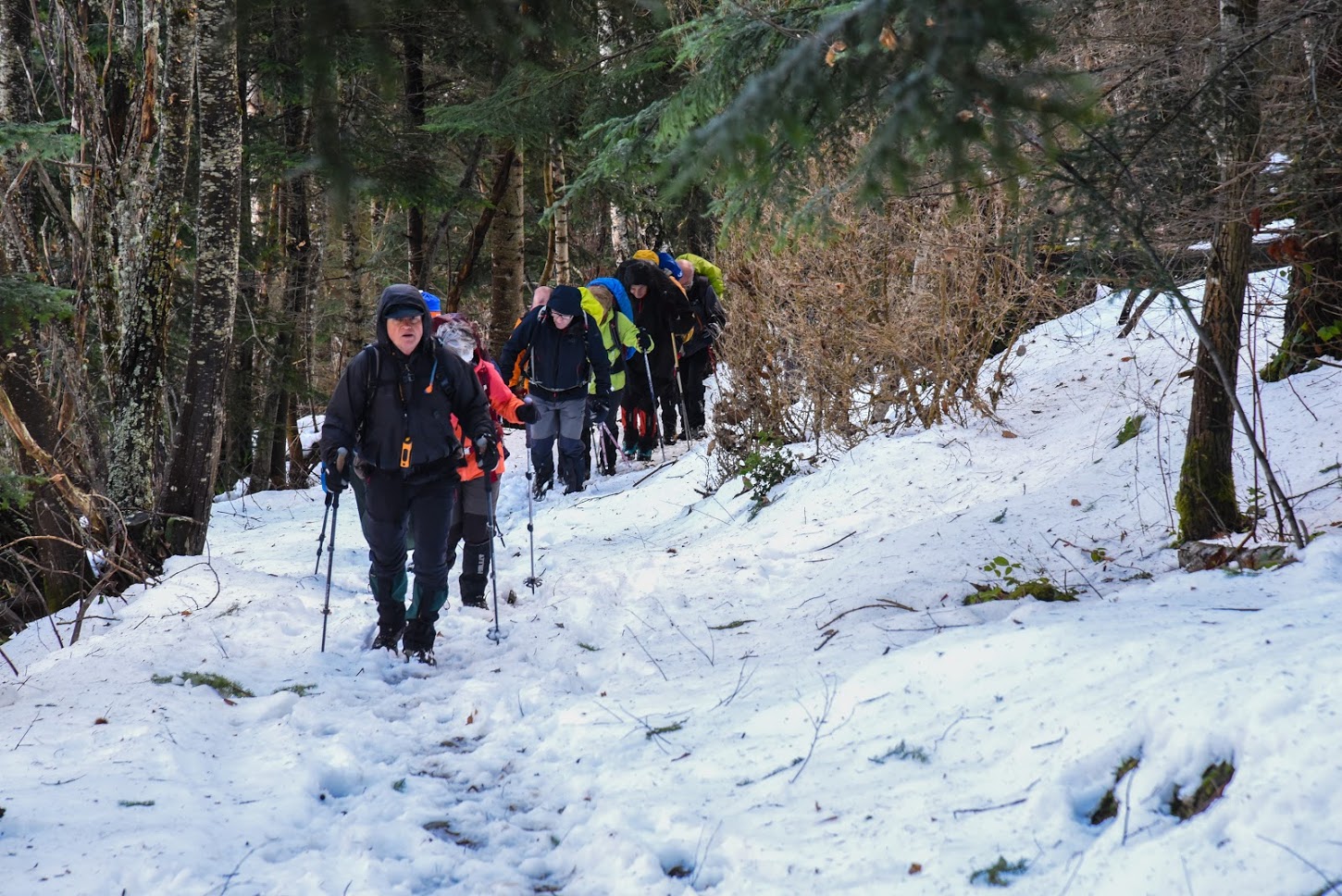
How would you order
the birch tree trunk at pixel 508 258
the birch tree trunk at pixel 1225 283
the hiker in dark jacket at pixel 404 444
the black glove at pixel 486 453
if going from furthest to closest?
the birch tree trunk at pixel 508 258 < the black glove at pixel 486 453 < the hiker in dark jacket at pixel 404 444 < the birch tree trunk at pixel 1225 283

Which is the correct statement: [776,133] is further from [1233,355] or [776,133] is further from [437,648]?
[437,648]

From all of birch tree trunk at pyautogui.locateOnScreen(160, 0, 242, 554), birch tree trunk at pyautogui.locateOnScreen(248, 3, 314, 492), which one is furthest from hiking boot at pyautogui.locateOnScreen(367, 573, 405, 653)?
birch tree trunk at pyautogui.locateOnScreen(248, 3, 314, 492)

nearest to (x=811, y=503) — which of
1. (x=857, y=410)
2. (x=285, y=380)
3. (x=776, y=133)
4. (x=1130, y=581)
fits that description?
(x=857, y=410)

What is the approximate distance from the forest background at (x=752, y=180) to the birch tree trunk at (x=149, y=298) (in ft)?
0.07

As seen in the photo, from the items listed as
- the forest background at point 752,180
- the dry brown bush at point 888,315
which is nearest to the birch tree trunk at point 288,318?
the forest background at point 752,180

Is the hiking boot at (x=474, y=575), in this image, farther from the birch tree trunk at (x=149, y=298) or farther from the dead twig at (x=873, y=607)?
the dead twig at (x=873, y=607)

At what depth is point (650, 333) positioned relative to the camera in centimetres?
1229

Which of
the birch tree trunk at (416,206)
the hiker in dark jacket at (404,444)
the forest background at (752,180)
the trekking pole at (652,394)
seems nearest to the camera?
the forest background at (752,180)

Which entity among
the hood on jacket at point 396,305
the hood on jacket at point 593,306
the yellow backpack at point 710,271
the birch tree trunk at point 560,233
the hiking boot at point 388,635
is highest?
the birch tree trunk at point 560,233

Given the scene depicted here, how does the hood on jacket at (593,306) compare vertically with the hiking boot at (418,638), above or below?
above

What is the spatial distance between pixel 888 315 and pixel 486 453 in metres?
4.26

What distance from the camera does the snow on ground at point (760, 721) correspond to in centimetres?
292

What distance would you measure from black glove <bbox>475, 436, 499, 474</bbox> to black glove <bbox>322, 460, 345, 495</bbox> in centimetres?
82

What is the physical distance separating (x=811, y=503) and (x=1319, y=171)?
185 inches
